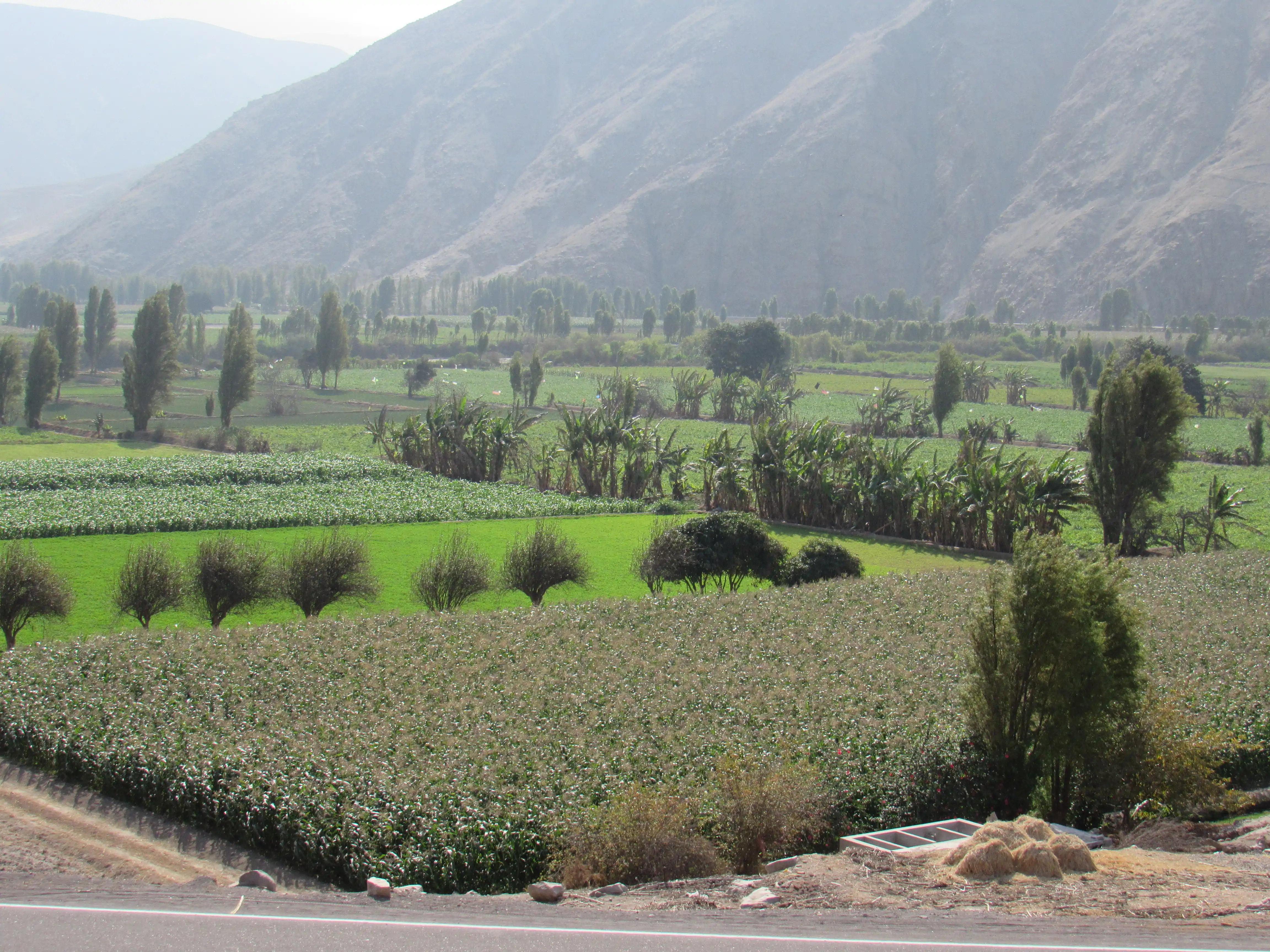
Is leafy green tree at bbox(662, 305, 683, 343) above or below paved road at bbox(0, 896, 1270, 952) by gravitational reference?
above

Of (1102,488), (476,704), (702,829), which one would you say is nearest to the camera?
(702,829)

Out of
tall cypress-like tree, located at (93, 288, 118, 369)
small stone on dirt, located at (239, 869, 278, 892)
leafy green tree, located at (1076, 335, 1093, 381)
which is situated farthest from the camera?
tall cypress-like tree, located at (93, 288, 118, 369)

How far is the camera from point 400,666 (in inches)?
878

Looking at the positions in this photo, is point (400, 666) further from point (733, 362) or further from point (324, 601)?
point (733, 362)

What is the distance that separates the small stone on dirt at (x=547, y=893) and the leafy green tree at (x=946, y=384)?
226 feet

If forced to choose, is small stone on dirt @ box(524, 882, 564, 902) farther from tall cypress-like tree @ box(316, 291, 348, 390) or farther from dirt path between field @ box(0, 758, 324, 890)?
tall cypress-like tree @ box(316, 291, 348, 390)

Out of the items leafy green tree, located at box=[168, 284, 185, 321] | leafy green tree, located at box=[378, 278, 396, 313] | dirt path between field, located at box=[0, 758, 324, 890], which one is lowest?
dirt path between field, located at box=[0, 758, 324, 890]

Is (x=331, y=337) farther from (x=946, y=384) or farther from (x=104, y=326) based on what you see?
(x=946, y=384)

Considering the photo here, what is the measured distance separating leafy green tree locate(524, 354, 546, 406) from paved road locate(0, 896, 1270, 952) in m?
85.4

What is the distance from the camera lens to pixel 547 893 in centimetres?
1280

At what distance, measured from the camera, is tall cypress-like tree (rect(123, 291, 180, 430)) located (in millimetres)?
77000

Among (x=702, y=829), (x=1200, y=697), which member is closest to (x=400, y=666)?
(x=702, y=829)

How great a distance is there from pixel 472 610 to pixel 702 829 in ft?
59.2

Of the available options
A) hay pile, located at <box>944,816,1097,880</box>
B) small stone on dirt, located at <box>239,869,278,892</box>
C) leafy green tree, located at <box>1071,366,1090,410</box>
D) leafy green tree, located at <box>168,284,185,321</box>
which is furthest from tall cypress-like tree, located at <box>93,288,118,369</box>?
hay pile, located at <box>944,816,1097,880</box>
